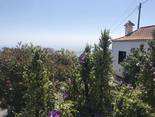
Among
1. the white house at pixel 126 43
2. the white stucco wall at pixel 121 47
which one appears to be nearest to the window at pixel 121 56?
the white house at pixel 126 43

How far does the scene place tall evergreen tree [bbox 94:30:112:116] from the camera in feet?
31.8

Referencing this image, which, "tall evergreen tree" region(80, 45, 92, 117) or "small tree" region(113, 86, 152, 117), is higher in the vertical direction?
"tall evergreen tree" region(80, 45, 92, 117)

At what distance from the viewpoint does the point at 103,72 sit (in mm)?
9914

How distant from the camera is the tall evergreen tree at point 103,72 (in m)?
9.68

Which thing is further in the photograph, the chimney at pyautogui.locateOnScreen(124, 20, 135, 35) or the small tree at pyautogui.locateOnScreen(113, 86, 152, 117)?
the chimney at pyautogui.locateOnScreen(124, 20, 135, 35)

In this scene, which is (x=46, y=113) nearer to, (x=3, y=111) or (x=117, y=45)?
(x=3, y=111)

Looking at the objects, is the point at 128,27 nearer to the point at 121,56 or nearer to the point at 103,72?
the point at 121,56

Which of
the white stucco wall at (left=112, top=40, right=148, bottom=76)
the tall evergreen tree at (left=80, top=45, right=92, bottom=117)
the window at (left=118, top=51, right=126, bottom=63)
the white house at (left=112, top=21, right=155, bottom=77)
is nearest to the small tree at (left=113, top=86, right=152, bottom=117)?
the tall evergreen tree at (left=80, top=45, right=92, bottom=117)

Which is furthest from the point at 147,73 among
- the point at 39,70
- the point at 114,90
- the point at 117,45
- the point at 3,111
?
the point at 117,45

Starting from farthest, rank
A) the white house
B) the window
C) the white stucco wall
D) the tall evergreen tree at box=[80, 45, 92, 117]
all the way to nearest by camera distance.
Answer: the window
the white house
the white stucco wall
the tall evergreen tree at box=[80, 45, 92, 117]

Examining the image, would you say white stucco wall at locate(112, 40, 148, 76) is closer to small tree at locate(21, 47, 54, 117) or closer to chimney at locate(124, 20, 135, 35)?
chimney at locate(124, 20, 135, 35)

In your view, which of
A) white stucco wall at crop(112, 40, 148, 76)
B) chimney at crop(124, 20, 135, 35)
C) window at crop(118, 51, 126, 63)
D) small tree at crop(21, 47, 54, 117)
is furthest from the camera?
chimney at crop(124, 20, 135, 35)

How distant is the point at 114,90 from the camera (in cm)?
1001

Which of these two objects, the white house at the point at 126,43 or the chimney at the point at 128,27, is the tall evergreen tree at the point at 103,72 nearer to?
the white house at the point at 126,43
